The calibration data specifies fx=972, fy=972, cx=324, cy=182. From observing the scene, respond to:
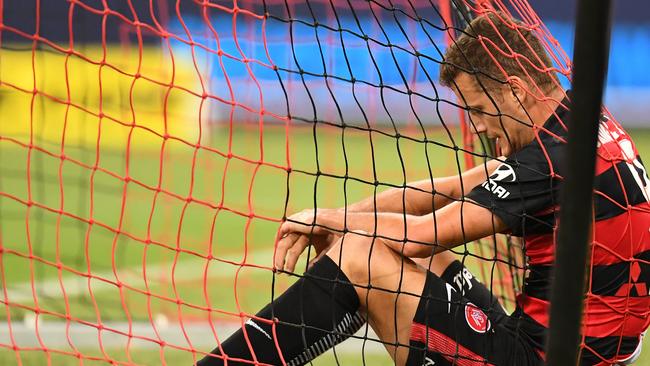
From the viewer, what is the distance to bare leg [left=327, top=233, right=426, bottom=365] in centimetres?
250

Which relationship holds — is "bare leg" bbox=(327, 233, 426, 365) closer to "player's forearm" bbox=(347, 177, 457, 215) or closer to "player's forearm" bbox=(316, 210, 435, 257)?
"player's forearm" bbox=(316, 210, 435, 257)

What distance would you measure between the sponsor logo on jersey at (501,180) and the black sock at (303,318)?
0.44 metres

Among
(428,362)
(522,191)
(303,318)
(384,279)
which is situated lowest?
(428,362)

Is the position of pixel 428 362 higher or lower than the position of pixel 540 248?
lower

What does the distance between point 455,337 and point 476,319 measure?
8 cm

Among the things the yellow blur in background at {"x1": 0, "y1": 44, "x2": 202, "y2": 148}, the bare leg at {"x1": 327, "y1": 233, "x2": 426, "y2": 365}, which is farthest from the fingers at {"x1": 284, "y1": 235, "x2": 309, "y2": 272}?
the yellow blur in background at {"x1": 0, "y1": 44, "x2": 202, "y2": 148}

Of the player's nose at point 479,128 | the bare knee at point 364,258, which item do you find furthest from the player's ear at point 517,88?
the bare knee at point 364,258

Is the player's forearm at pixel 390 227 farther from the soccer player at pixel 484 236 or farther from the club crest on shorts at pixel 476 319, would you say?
the club crest on shorts at pixel 476 319

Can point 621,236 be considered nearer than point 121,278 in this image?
Yes

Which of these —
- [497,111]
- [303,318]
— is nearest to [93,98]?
[303,318]

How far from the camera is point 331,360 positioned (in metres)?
3.90

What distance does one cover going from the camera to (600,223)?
95.9 inches

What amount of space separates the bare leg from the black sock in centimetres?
3

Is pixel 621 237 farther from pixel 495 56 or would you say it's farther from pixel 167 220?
pixel 167 220
